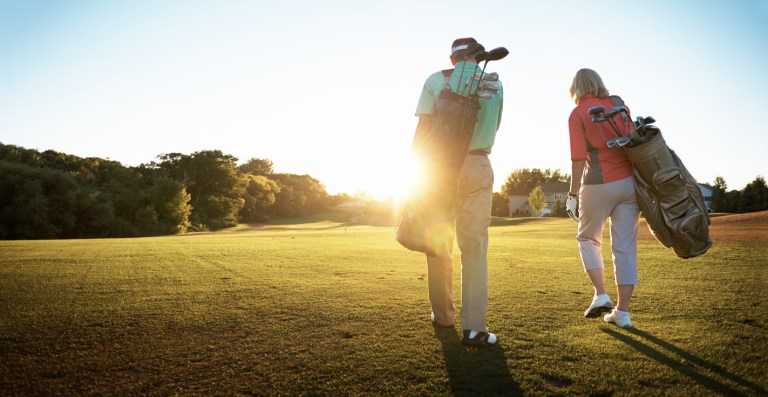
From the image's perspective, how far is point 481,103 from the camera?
12.8 feet

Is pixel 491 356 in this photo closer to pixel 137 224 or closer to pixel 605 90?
pixel 605 90

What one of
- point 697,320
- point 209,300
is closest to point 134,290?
point 209,300

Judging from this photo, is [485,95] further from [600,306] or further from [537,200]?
[537,200]

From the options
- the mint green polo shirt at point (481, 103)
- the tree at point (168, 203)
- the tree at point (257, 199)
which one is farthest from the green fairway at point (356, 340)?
the tree at point (257, 199)

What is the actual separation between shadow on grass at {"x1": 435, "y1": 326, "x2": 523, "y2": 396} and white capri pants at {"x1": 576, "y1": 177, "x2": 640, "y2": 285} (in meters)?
1.73

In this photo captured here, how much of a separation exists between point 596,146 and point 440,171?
76.8 inches

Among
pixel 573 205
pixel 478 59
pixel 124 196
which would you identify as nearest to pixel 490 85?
pixel 478 59

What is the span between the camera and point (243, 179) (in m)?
78.4

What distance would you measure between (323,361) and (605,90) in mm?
4017

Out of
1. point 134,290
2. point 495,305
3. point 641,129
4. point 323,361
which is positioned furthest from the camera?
point 134,290

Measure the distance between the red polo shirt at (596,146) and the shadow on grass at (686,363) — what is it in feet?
5.16

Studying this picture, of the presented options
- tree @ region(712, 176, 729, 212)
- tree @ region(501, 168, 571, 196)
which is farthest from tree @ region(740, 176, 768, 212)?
tree @ region(501, 168, 571, 196)

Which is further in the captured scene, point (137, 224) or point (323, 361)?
point (137, 224)

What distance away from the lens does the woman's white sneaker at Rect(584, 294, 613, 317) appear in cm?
440
